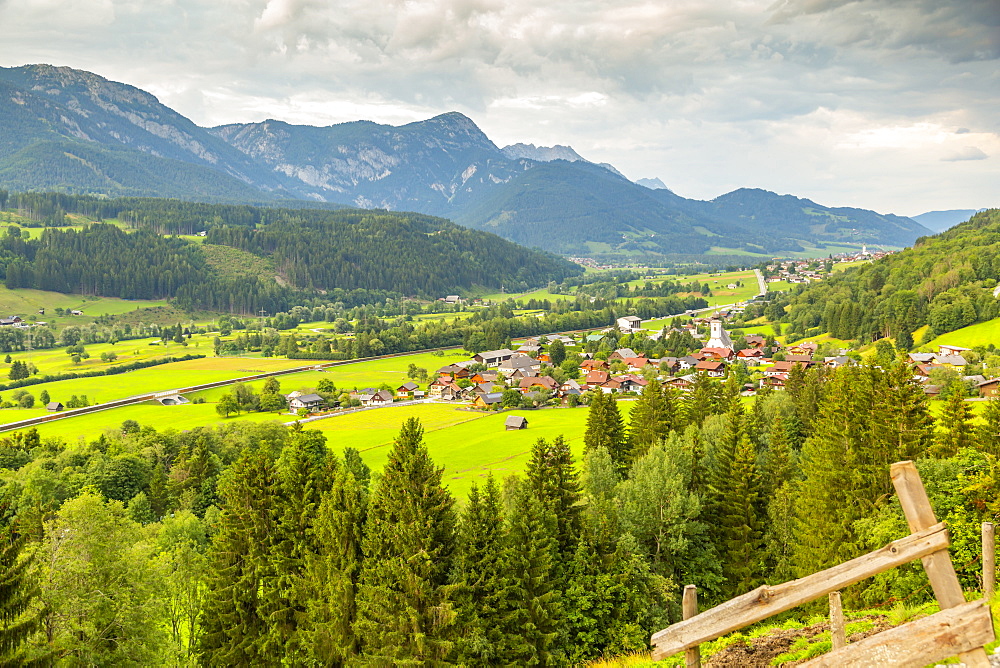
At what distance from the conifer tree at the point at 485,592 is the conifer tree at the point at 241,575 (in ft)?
23.9

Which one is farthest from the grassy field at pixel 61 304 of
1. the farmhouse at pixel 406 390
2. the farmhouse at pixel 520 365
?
the farmhouse at pixel 520 365

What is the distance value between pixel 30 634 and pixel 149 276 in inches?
8254

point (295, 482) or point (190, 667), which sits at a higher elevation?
point (295, 482)

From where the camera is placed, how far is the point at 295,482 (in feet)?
73.1

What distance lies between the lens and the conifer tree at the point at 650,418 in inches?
1634

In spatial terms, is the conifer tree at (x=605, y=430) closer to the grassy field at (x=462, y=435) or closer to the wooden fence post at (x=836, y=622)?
the grassy field at (x=462, y=435)

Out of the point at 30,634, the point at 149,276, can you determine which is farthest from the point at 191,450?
the point at 149,276

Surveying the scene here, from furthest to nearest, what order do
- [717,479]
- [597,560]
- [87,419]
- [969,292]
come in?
[969,292] < [87,419] < [717,479] < [597,560]

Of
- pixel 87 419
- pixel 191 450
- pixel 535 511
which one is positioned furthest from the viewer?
pixel 87 419

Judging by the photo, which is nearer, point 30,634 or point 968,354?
point 30,634

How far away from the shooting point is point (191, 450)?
179 ft

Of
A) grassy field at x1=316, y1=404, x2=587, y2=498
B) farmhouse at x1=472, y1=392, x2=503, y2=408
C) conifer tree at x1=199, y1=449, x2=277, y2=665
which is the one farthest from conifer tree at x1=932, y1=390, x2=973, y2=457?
farmhouse at x1=472, y1=392, x2=503, y2=408

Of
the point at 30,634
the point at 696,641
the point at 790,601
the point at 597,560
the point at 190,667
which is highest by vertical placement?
the point at 790,601

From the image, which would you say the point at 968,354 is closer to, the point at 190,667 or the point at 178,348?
the point at 190,667
